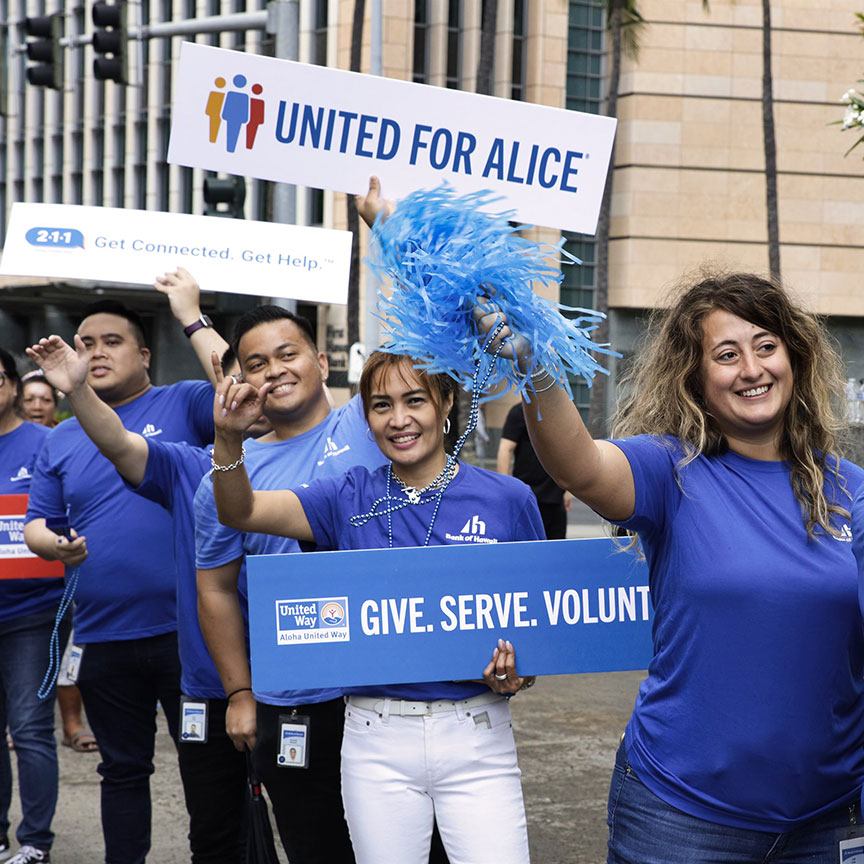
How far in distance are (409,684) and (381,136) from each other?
1.58 meters

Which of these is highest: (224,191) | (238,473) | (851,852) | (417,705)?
(224,191)

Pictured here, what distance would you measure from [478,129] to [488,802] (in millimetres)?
1836

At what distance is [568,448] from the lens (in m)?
2.46

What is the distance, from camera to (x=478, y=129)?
3.72m

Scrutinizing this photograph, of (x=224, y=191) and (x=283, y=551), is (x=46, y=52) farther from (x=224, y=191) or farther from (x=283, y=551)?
(x=283, y=551)

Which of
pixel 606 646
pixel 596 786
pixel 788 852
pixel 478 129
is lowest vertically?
pixel 596 786

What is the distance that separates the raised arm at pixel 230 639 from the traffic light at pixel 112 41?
366 inches

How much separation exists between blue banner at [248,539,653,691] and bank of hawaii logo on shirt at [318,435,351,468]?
1.89 feet

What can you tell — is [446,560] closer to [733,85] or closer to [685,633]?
[685,633]

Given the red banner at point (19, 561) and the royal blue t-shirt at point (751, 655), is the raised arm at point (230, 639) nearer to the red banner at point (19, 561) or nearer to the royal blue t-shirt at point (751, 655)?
the royal blue t-shirt at point (751, 655)

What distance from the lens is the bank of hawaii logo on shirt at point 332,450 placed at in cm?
366

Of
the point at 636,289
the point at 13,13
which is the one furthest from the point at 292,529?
the point at 13,13

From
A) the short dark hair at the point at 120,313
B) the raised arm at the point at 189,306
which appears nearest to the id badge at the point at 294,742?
the raised arm at the point at 189,306

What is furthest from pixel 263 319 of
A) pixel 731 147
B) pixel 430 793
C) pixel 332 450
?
pixel 731 147
